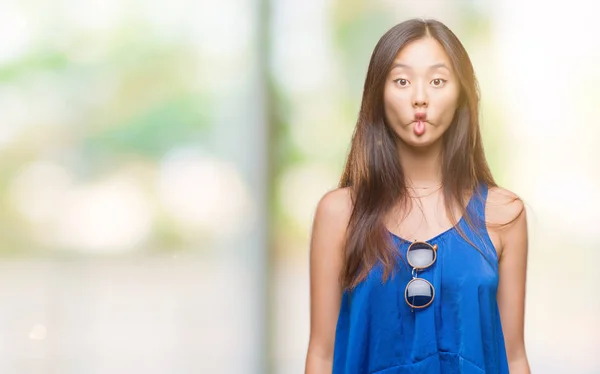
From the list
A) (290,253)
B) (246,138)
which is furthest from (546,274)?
(246,138)

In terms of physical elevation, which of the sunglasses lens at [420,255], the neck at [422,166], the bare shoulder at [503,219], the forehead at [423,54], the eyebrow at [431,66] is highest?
the forehead at [423,54]

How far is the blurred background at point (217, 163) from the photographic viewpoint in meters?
3.03

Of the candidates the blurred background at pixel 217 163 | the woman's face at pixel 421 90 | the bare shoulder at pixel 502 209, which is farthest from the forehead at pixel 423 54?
the blurred background at pixel 217 163

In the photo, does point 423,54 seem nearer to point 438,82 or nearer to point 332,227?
point 438,82

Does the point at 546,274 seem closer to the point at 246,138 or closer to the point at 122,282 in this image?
the point at 246,138

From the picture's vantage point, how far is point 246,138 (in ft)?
10.6

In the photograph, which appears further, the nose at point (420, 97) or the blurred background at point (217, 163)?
the blurred background at point (217, 163)

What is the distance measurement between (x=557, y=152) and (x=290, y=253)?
36.0 inches

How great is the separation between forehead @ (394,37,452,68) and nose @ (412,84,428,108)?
5cm

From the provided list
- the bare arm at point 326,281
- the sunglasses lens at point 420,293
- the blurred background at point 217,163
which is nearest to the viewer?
the sunglasses lens at point 420,293

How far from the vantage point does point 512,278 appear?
6.91 feet

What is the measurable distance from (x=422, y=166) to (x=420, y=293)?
31 cm

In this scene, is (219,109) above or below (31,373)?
above

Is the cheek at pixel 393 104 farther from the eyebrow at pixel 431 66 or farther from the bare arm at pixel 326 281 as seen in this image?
the bare arm at pixel 326 281
